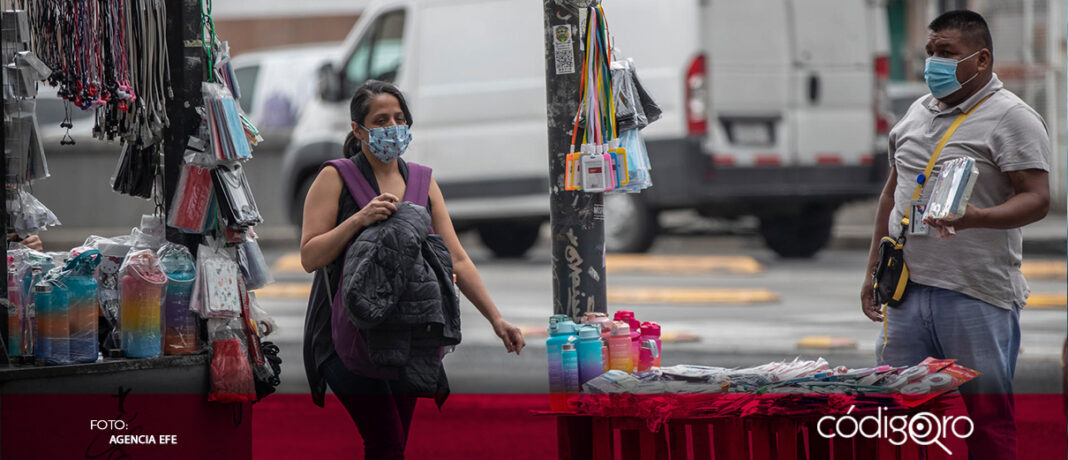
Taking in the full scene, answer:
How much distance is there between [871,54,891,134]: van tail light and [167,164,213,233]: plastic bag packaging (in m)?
10.7

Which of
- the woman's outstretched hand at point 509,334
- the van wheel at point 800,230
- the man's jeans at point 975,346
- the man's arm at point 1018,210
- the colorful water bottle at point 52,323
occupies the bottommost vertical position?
the van wheel at point 800,230

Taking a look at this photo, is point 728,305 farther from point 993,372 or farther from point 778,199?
point 993,372

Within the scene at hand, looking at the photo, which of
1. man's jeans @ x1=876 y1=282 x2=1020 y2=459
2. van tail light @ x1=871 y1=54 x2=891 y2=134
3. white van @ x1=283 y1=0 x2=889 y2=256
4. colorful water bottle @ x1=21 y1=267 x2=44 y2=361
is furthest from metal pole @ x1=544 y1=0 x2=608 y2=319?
van tail light @ x1=871 y1=54 x2=891 y2=134

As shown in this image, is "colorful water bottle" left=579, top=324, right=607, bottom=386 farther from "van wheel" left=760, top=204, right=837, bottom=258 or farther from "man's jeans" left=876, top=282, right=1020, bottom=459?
"van wheel" left=760, top=204, right=837, bottom=258

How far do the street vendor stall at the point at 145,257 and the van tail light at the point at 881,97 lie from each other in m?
10.5

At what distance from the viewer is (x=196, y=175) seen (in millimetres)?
4637

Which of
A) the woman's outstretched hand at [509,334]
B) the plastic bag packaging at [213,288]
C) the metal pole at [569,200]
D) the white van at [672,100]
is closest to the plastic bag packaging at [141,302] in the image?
the plastic bag packaging at [213,288]

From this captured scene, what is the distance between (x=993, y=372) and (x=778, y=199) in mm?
9629

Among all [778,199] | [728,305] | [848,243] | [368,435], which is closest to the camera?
[368,435]

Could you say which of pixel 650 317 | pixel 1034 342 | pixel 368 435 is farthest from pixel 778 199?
pixel 368 435

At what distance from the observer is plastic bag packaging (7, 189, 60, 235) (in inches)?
189

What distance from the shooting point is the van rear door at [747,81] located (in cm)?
1380

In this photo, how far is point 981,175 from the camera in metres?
4.50

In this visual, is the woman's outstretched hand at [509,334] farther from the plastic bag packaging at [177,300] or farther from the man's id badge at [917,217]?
the man's id badge at [917,217]
